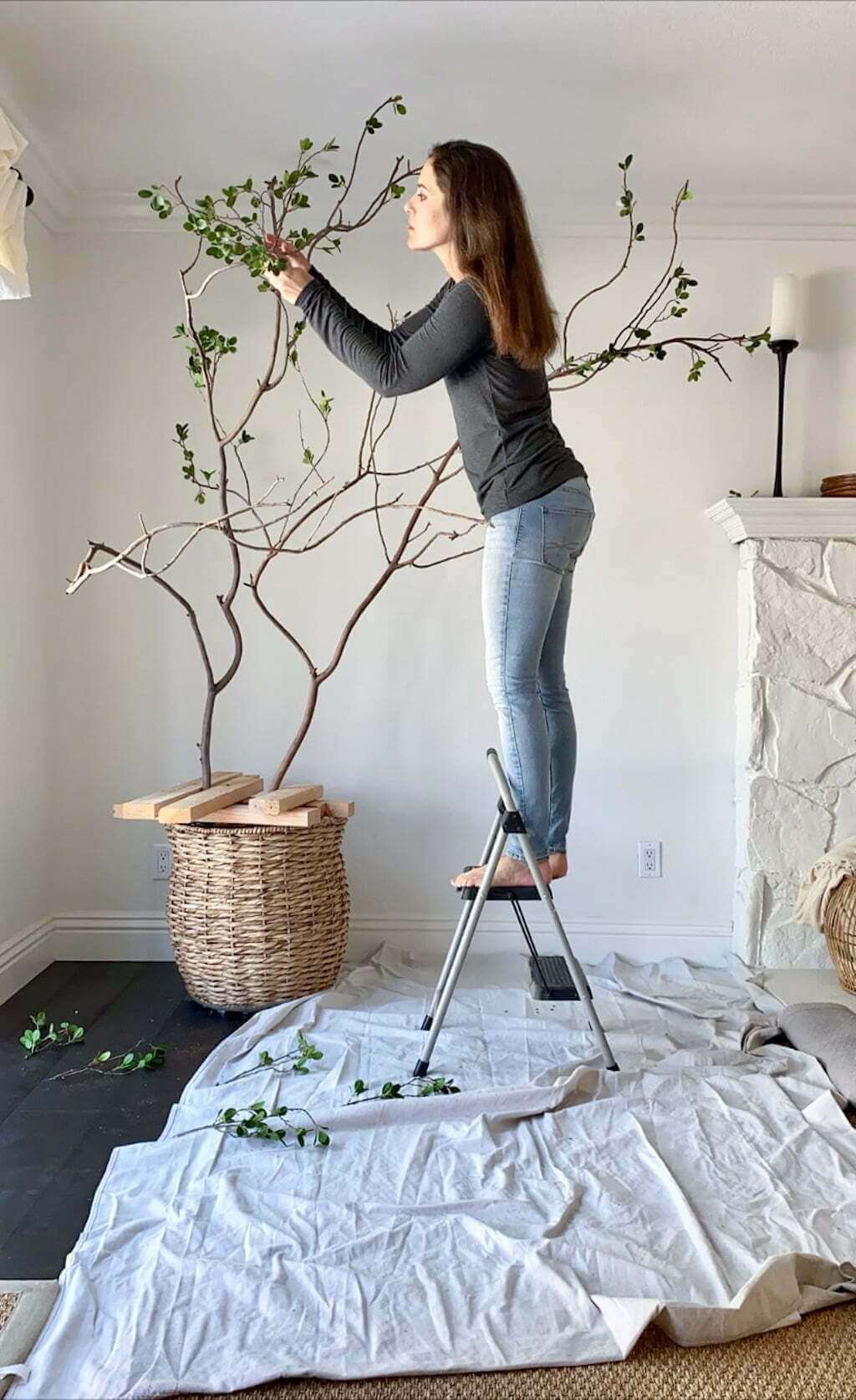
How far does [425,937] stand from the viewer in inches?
135

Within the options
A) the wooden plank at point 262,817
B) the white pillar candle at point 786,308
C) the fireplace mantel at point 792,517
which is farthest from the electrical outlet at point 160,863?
the white pillar candle at point 786,308

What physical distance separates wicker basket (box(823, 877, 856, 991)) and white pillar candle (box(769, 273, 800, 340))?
5.10 feet

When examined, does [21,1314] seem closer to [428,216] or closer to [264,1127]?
[264,1127]

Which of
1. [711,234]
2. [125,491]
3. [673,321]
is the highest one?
[711,234]

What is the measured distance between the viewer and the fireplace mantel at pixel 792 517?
3201 mm

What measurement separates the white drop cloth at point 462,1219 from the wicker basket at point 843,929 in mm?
476

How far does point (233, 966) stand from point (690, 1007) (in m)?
1.17

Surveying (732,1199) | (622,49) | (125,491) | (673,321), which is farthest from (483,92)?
(732,1199)

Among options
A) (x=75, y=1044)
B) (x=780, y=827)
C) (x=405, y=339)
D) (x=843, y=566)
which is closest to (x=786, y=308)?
(x=843, y=566)

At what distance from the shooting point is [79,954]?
342 centimetres

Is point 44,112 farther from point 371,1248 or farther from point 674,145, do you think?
point 371,1248

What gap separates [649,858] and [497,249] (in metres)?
1.96

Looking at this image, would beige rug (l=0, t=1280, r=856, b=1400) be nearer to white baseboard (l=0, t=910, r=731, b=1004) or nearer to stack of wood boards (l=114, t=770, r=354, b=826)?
stack of wood boards (l=114, t=770, r=354, b=826)

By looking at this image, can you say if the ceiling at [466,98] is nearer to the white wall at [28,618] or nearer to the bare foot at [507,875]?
the white wall at [28,618]
